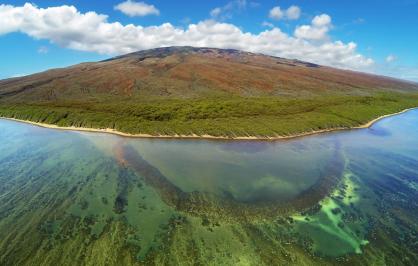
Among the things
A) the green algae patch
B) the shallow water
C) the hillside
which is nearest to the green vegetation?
the hillside

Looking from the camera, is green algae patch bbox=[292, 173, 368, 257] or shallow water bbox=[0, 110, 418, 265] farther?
green algae patch bbox=[292, 173, 368, 257]

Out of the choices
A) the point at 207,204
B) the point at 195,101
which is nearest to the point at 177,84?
the point at 195,101

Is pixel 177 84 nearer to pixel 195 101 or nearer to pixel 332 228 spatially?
pixel 195 101

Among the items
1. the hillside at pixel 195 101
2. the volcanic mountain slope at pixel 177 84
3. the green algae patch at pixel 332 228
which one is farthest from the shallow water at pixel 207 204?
the volcanic mountain slope at pixel 177 84

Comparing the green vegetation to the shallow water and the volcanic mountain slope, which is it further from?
the volcanic mountain slope

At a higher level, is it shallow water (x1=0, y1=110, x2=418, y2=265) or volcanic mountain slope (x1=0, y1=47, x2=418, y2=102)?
volcanic mountain slope (x1=0, y1=47, x2=418, y2=102)

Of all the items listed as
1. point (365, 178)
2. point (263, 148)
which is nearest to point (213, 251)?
point (365, 178)

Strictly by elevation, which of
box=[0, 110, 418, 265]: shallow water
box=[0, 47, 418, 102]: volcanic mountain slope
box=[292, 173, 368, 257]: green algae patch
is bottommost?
box=[0, 110, 418, 265]: shallow water

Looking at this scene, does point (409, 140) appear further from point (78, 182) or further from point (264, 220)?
point (78, 182)
